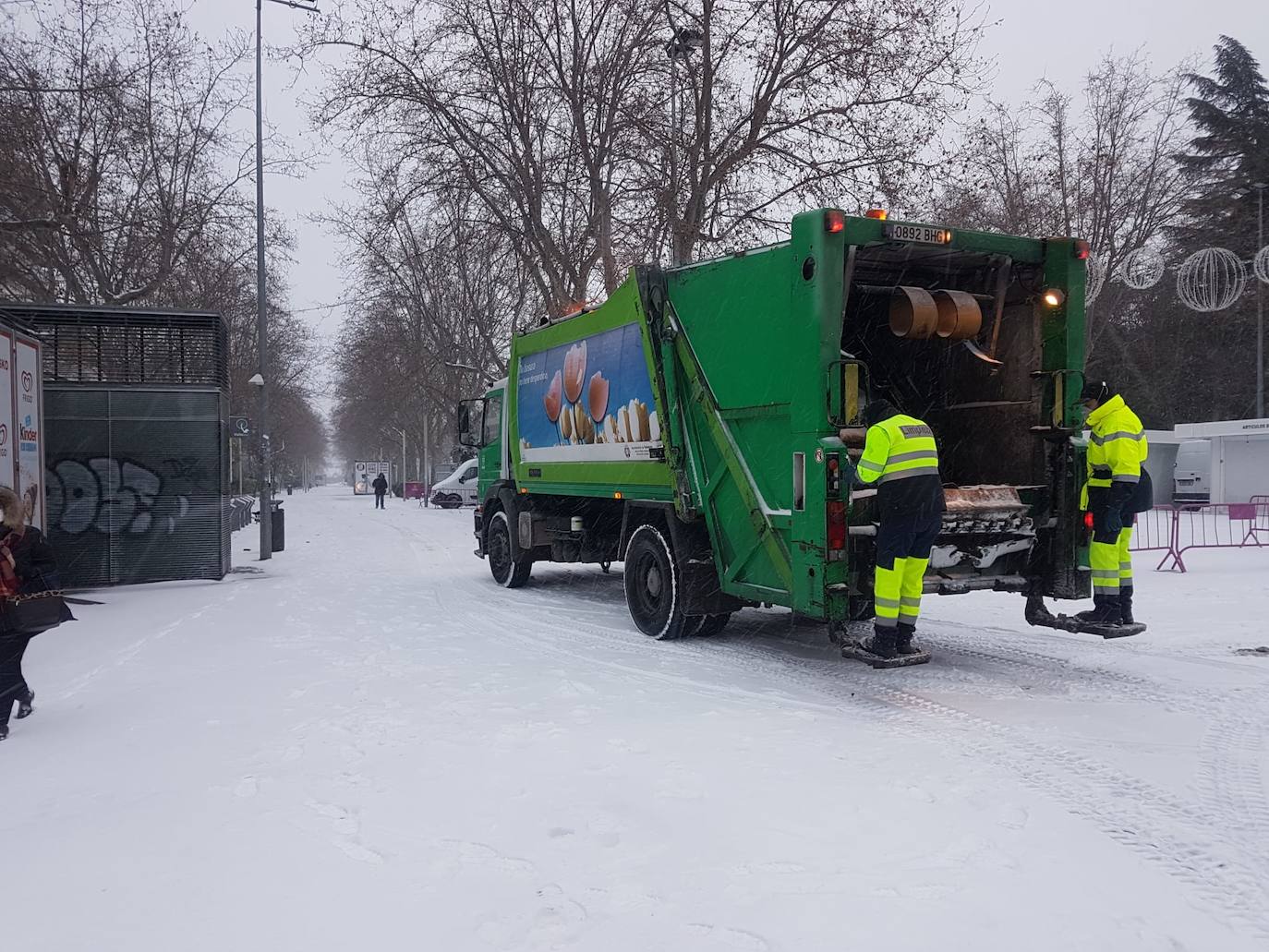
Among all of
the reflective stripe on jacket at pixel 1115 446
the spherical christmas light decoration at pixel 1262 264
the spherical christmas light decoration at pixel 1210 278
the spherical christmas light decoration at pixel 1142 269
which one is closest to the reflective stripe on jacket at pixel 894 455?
the reflective stripe on jacket at pixel 1115 446

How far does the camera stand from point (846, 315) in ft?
26.2

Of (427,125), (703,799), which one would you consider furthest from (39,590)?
(427,125)

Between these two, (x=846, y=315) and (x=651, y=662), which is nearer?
(x=651, y=662)

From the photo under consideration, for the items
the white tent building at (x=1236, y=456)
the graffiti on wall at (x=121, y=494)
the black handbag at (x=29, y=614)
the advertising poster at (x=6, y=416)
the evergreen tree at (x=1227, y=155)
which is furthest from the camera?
the evergreen tree at (x=1227, y=155)

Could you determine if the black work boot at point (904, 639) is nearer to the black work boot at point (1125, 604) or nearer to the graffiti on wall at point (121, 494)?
the black work boot at point (1125, 604)

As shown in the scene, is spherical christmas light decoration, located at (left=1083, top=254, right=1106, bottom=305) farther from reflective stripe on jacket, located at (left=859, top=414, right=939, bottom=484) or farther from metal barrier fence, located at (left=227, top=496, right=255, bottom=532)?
metal barrier fence, located at (left=227, top=496, right=255, bottom=532)

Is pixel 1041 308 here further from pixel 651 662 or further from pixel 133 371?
pixel 133 371

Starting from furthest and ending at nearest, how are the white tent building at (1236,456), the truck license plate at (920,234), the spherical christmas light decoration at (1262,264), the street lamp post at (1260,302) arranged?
1. the street lamp post at (1260,302)
2. the white tent building at (1236,456)
3. the spherical christmas light decoration at (1262,264)
4. the truck license plate at (920,234)

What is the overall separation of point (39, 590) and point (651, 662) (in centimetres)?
408

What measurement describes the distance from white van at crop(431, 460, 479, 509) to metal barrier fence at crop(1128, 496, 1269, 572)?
24199mm

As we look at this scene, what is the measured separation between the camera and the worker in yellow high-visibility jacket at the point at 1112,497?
6973mm

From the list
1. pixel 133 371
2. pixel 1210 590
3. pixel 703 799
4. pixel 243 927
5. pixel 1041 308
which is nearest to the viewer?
pixel 243 927

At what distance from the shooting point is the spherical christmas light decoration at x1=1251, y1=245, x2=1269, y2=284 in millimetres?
15405

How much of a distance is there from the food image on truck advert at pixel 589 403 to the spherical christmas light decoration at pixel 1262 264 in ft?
38.3
